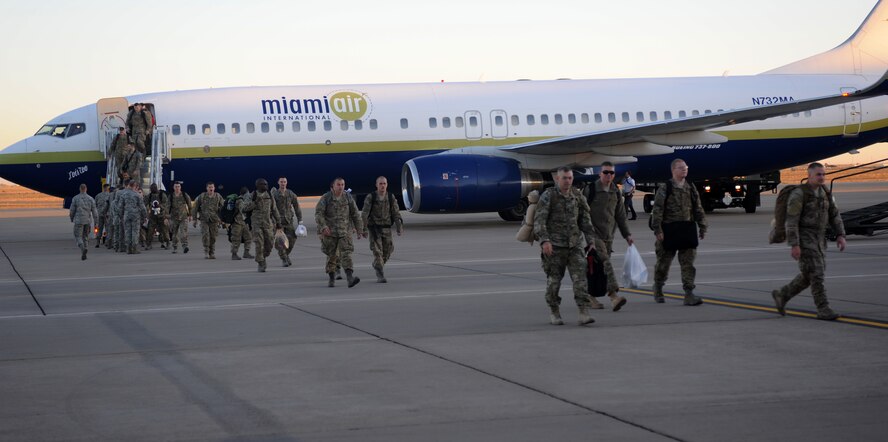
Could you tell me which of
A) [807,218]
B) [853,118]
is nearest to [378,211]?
[807,218]

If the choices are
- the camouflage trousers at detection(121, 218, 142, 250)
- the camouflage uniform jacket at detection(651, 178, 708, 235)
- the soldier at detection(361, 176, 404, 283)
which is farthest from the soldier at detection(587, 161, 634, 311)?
the camouflage trousers at detection(121, 218, 142, 250)

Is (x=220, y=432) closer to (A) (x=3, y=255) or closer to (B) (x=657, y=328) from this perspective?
(B) (x=657, y=328)

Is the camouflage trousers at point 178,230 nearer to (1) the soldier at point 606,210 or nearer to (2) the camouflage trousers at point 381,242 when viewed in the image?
(2) the camouflage trousers at point 381,242

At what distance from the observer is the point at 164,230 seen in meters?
25.3

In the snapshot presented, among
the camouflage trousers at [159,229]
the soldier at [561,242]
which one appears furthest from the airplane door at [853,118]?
the soldier at [561,242]

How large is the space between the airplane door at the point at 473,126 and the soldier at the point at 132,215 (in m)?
9.67

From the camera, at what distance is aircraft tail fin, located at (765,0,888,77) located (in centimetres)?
3419

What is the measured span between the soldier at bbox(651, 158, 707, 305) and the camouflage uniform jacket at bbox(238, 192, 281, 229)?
8.24 metres

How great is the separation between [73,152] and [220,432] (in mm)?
22844

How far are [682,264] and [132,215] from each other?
14.4 meters

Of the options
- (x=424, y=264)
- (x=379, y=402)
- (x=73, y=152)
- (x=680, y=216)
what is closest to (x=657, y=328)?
(x=680, y=216)

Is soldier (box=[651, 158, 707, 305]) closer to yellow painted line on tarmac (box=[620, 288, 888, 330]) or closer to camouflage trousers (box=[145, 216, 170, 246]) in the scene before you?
yellow painted line on tarmac (box=[620, 288, 888, 330])

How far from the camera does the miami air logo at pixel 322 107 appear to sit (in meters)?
28.5

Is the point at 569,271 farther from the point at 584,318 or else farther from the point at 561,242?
the point at 584,318
